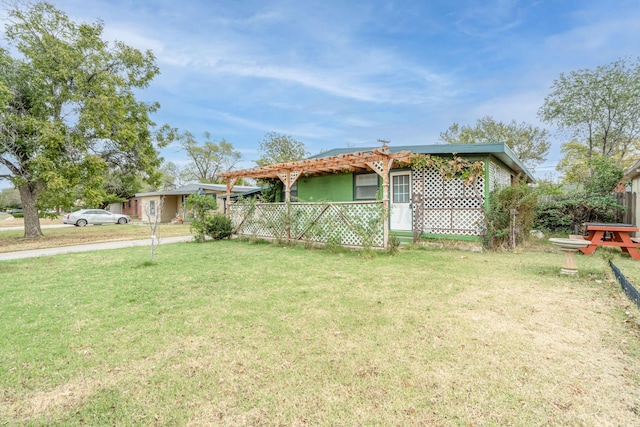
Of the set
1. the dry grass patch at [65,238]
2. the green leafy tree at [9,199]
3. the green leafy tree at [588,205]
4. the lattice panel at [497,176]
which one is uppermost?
Answer: the green leafy tree at [9,199]

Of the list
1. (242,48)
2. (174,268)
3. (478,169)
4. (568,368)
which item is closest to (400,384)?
(568,368)

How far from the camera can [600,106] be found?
17.3 metres

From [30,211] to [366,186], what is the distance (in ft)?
46.3

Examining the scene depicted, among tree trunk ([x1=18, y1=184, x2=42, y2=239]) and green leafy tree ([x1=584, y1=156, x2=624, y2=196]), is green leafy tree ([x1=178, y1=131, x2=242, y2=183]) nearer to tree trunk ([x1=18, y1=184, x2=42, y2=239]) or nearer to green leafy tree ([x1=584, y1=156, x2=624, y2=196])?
tree trunk ([x1=18, y1=184, x2=42, y2=239])

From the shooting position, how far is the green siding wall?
1067cm

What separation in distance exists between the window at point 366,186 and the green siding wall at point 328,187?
25 centimetres

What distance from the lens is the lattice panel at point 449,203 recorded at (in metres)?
8.70

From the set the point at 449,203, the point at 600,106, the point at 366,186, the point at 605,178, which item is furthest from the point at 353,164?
the point at 600,106

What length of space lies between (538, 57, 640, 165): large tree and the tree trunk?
27730 millimetres

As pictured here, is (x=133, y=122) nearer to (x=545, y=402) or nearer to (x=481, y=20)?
(x=481, y=20)

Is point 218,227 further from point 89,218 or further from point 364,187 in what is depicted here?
point 89,218

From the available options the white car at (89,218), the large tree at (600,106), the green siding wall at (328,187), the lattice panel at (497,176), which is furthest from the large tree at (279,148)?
the lattice panel at (497,176)

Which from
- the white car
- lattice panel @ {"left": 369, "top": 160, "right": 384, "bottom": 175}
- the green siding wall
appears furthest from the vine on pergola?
the white car

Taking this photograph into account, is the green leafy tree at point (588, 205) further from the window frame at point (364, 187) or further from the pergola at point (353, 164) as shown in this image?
the pergola at point (353, 164)
